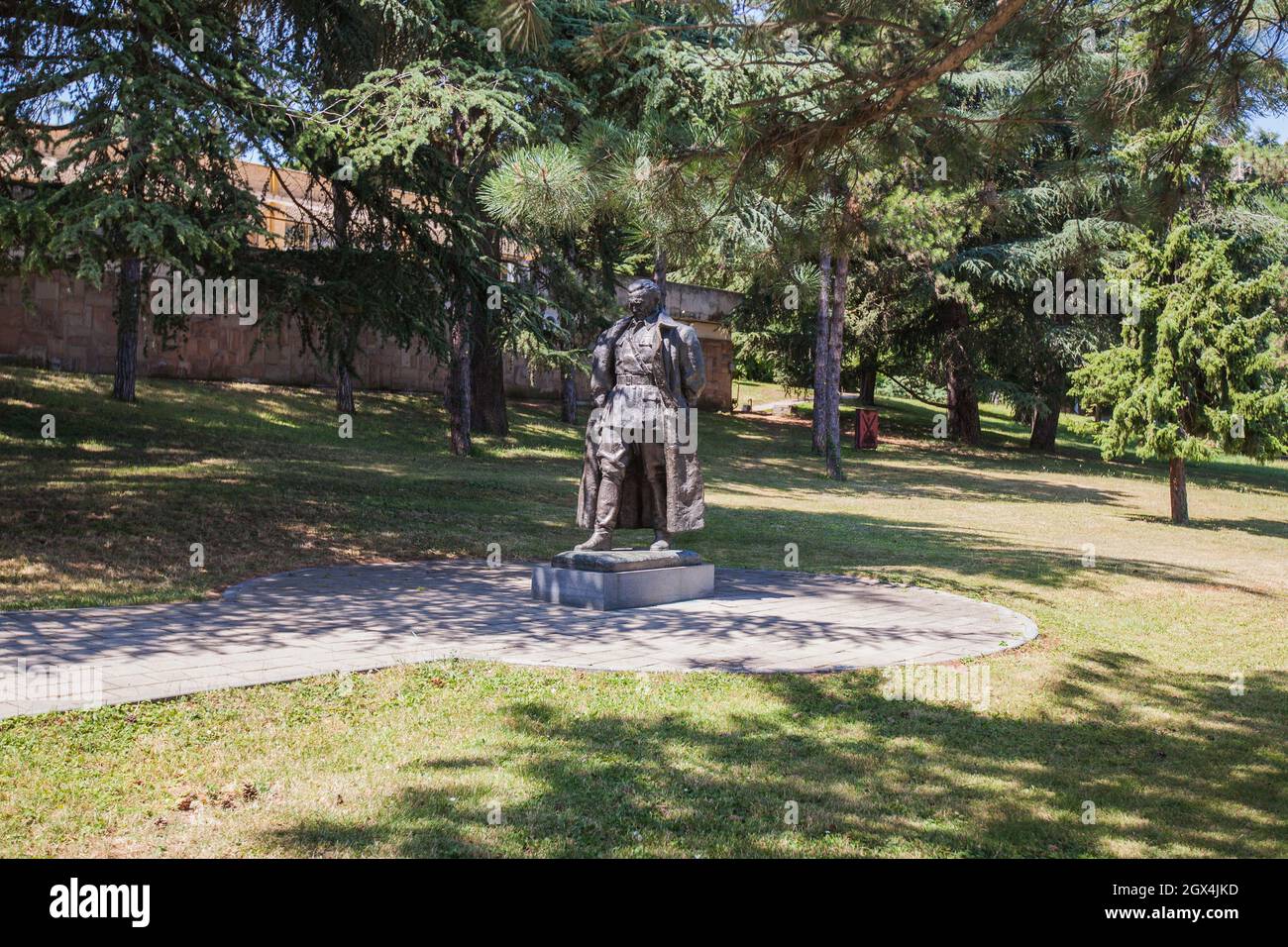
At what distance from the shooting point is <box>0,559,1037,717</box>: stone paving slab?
21.8 feet

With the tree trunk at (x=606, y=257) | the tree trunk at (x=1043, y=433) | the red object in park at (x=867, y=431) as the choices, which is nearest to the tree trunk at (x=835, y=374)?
the tree trunk at (x=606, y=257)

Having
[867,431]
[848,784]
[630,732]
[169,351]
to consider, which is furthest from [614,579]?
[867,431]

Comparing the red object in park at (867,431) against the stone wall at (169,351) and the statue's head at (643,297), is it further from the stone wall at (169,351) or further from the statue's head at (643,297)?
the statue's head at (643,297)

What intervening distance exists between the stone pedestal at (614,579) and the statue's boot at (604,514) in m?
0.12

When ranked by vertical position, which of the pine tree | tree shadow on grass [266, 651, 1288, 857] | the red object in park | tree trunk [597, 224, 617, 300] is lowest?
tree shadow on grass [266, 651, 1288, 857]

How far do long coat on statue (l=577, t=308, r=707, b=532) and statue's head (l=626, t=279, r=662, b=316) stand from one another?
0.50 ft

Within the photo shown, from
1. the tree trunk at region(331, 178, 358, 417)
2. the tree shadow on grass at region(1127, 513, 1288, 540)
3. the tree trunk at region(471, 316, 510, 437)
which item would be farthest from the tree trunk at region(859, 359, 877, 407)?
the tree trunk at region(331, 178, 358, 417)

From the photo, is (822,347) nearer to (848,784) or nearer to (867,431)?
(867,431)

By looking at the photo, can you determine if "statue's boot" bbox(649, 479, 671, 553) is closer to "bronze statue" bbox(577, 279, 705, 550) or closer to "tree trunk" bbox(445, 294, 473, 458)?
"bronze statue" bbox(577, 279, 705, 550)

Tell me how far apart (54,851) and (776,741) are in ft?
11.1

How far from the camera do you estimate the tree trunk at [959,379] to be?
A: 34750mm

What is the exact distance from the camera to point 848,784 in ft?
18.1

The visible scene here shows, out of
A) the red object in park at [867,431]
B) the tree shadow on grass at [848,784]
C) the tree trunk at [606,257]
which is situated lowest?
the tree shadow on grass at [848,784]
